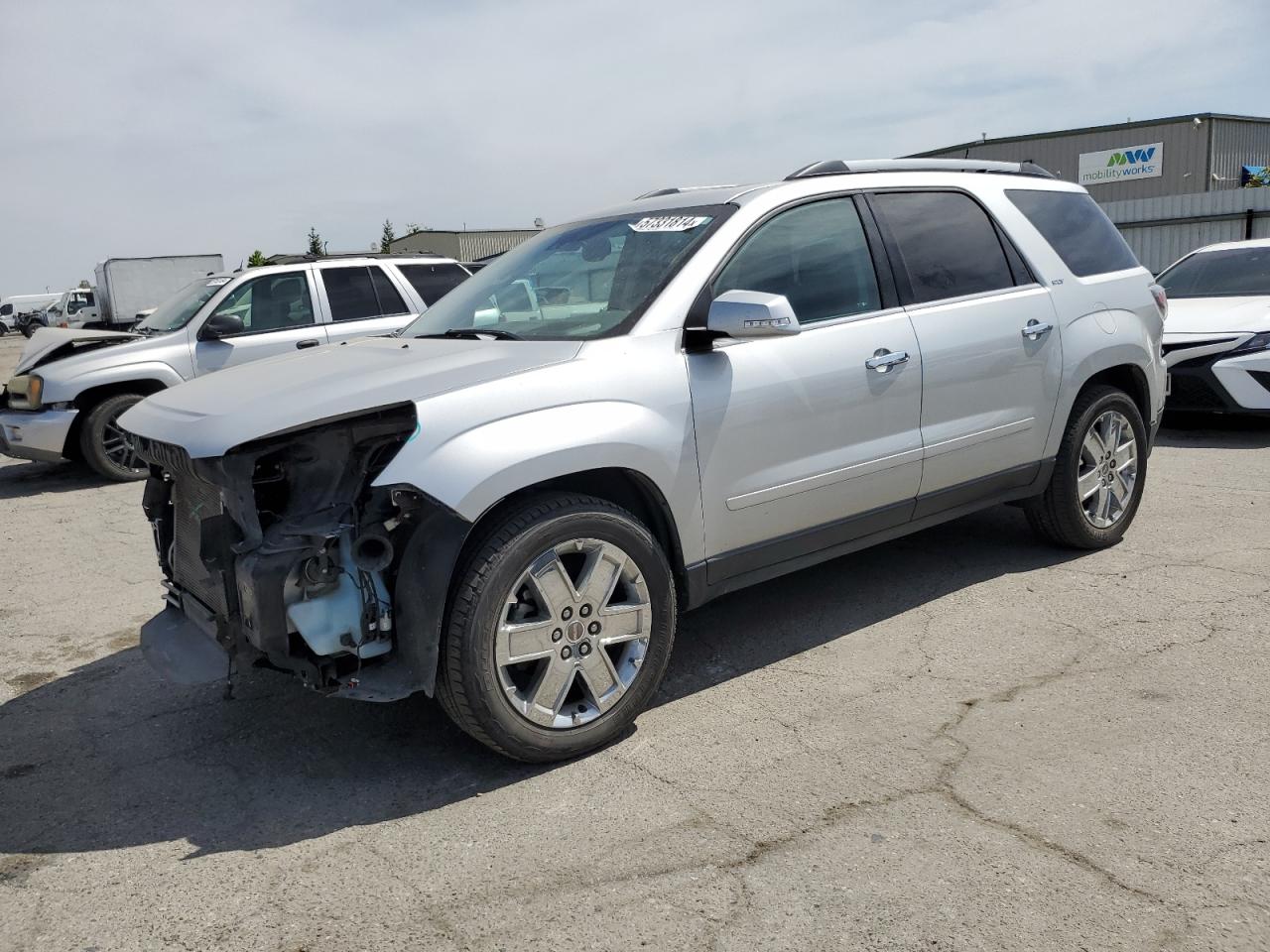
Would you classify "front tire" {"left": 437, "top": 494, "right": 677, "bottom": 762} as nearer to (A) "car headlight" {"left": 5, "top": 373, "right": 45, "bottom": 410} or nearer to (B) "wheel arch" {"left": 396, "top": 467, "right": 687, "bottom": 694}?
(B) "wheel arch" {"left": 396, "top": 467, "right": 687, "bottom": 694}

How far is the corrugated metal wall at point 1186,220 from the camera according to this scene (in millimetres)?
18828

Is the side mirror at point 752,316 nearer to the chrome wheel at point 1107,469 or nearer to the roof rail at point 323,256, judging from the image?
the chrome wheel at point 1107,469

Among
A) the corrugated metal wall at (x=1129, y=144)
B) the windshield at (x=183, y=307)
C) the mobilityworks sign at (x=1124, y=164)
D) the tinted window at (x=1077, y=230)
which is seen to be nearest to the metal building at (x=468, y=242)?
the corrugated metal wall at (x=1129, y=144)

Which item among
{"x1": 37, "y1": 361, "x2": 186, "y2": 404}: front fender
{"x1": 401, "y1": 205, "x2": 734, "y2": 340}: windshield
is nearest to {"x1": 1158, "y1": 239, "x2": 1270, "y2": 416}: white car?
{"x1": 401, "y1": 205, "x2": 734, "y2": 340}: windshield

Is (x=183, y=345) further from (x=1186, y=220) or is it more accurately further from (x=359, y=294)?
(x=1186, y=220)

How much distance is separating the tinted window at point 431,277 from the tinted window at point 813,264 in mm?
6096

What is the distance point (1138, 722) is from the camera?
11.4ft

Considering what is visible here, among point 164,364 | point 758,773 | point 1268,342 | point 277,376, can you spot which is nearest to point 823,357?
point 758,773

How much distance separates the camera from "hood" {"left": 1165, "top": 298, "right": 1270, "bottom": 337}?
27.4ft

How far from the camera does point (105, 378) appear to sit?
900cm

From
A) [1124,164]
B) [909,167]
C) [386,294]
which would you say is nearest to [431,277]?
[386,294]

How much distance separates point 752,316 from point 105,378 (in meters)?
7.41

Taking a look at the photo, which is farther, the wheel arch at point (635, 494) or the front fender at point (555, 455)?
the wheel arch at point (635, 494)

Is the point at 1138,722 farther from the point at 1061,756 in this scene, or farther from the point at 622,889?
the point at 622,889
